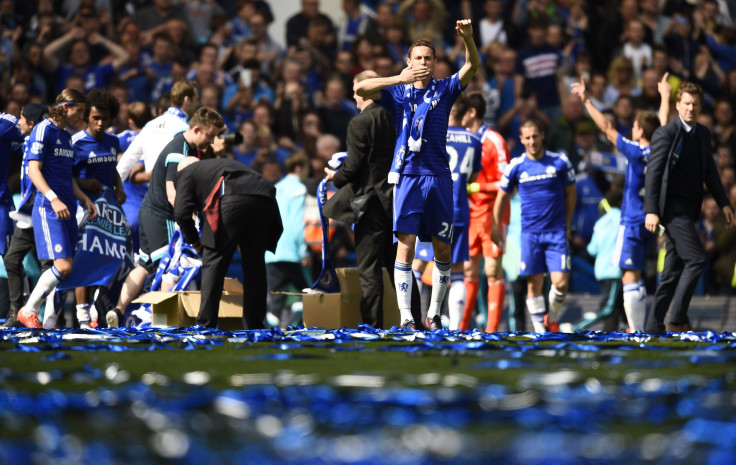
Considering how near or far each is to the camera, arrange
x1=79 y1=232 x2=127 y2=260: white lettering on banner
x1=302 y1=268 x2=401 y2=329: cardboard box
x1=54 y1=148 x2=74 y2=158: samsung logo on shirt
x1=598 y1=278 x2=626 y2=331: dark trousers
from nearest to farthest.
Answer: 1. x1=302 y1=268 x2=401 y2=329: cardboard box
2. x1=54 y1=148 x2=74 y2=158: samsung logo on shirt
3. x1=79 y1=232 x2=127 y2=260: white lettering on banner
4. x1=598 y1=278 x2=626 y2=331: dark trousers

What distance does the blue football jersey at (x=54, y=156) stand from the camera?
10.2m

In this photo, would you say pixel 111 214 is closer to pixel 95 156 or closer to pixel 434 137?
pixel 95 156

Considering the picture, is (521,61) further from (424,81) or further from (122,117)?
(424,81)

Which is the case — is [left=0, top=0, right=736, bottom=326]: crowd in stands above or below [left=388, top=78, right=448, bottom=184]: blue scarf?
above

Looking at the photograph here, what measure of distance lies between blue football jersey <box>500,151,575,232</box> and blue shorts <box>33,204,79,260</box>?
4032mm

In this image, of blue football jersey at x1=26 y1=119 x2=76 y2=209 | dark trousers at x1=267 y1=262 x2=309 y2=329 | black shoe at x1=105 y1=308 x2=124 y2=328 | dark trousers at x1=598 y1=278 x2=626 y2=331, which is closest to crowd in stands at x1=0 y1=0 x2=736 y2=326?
dark trousers at x1=267 y1=262 x2=309 y2=329

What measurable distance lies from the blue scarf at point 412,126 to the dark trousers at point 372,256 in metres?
0.42

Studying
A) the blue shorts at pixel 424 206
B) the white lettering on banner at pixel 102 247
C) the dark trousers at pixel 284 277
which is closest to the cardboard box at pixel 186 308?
the white lettering on banner at pixel 102 247

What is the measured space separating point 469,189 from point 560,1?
8577 millimetres

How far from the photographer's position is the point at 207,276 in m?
8.98

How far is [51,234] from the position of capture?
10.3 m

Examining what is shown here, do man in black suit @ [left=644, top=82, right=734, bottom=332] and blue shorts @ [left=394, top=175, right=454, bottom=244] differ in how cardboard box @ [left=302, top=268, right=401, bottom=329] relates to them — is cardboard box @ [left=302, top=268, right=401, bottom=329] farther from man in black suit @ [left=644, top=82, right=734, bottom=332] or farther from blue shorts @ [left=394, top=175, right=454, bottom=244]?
man in black suit @ [left=644, top=82, right=734, bottom=332]

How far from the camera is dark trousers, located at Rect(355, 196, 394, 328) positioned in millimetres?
9320

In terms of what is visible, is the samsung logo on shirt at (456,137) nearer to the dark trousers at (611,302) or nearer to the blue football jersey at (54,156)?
the dark trousers at (611,302)
